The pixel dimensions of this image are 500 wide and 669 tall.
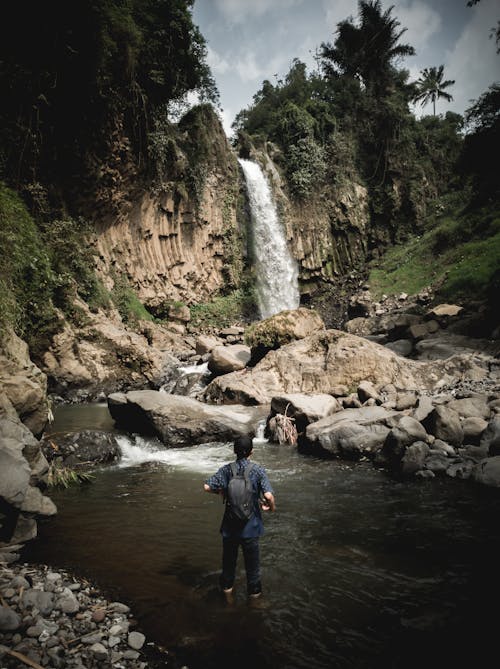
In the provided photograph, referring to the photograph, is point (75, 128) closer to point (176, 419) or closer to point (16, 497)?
point (176, 419)

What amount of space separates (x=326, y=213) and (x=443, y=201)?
1164 cm

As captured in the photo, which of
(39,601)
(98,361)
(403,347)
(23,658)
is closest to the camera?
(23,658)

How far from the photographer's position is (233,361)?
50.1ft

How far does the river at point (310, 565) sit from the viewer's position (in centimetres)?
309

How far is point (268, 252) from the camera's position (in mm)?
30578

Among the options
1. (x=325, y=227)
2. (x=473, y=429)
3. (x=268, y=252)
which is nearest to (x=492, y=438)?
(x=473, y=429)

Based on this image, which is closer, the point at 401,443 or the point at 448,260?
the point at 401,443

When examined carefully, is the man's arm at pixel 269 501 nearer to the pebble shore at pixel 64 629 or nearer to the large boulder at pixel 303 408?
the pebble shore at pixel 64 629

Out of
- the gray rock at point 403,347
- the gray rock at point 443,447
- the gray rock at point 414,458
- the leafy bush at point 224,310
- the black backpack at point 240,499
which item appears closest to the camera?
the black backpack at point 240,499

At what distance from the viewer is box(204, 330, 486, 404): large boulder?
1186 centimetres

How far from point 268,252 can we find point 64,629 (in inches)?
1146

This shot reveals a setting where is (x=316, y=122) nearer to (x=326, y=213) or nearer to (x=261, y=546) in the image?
(x=326, y=213)

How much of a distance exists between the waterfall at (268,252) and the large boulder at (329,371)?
1614 cm

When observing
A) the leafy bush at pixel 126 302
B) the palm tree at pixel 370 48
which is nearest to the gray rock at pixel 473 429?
the leafy bush at pixel 126 302
